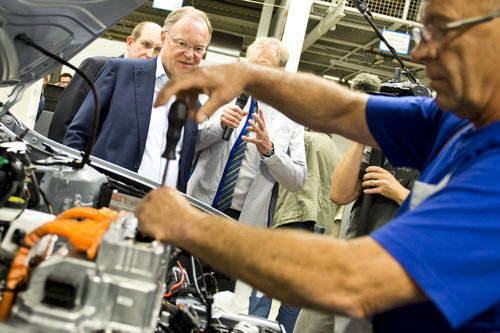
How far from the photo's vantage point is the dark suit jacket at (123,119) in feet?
6.50

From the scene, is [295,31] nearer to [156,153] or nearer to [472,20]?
[156,153]

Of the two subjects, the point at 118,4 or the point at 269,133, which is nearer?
the point at 118,4

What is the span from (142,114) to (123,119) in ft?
0.27

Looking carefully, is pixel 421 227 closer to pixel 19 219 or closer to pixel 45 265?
pixel 45 265

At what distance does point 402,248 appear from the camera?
2.48 feet

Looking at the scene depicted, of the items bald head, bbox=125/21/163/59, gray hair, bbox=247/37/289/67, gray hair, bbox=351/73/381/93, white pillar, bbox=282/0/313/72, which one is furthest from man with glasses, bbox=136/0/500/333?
white pillar, bbox=282/0/313/72

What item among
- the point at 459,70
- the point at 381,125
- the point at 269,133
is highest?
the point at 459,70

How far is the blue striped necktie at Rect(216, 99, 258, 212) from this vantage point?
2350mm

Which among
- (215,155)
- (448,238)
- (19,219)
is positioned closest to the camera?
(448,238)

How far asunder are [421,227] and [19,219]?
31.6 inches

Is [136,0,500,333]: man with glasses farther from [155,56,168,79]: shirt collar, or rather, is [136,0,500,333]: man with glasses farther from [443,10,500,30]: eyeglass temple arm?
[155,56,168,79]: shirt collar

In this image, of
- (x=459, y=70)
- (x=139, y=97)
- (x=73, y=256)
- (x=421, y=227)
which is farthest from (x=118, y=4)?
(x=421, y=227)

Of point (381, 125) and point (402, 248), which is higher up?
point (381, 125)

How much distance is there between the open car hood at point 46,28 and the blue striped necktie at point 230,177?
102 centimetres
